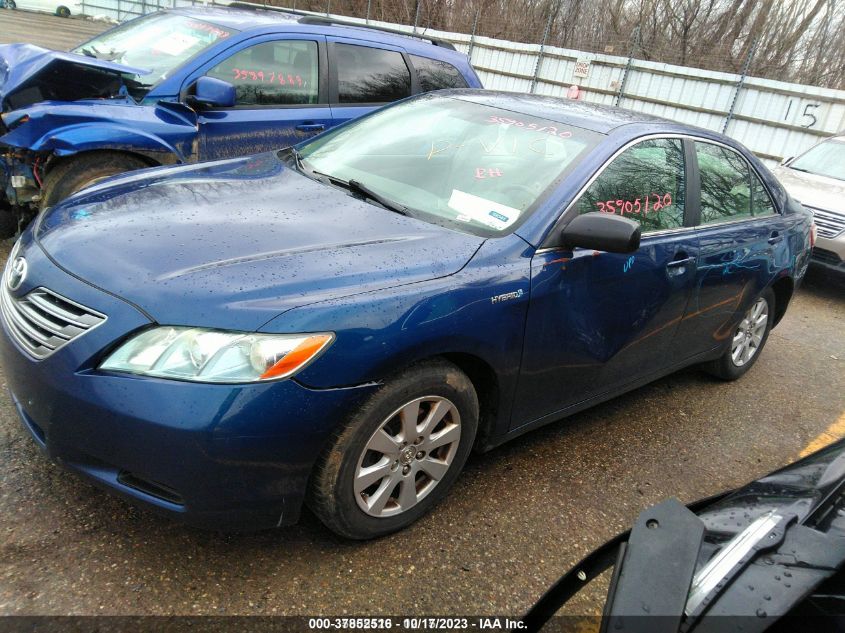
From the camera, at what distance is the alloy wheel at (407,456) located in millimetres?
2342

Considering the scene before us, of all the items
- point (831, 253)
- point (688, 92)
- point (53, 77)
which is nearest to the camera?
point (53, 77)

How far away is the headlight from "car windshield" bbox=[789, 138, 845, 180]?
26.9 ft

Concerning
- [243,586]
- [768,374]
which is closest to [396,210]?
[243,586]

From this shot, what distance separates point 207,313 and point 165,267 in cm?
28

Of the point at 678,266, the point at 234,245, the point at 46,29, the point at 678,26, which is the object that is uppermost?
the point at 678,26

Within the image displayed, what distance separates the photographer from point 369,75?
5.53 metres

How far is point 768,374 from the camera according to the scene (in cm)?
493

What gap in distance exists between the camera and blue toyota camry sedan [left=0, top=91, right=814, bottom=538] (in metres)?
2.03

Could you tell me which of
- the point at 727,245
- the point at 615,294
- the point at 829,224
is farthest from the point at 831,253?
the point at 615,294

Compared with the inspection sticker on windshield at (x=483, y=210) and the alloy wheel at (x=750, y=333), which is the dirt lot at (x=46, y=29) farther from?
the alloy wheel at (x=750, y=333)

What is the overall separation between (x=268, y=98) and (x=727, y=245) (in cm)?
338

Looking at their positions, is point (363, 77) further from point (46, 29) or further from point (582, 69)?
point (46, 29)

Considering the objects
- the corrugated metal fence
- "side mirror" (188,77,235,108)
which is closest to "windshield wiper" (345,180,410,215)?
"side mirror" (188,77,235,108)

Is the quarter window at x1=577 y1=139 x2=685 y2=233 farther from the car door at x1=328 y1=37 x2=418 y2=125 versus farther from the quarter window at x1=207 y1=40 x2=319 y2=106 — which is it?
the quarter window at x1=207 y1=40 x2=319 y2=106
